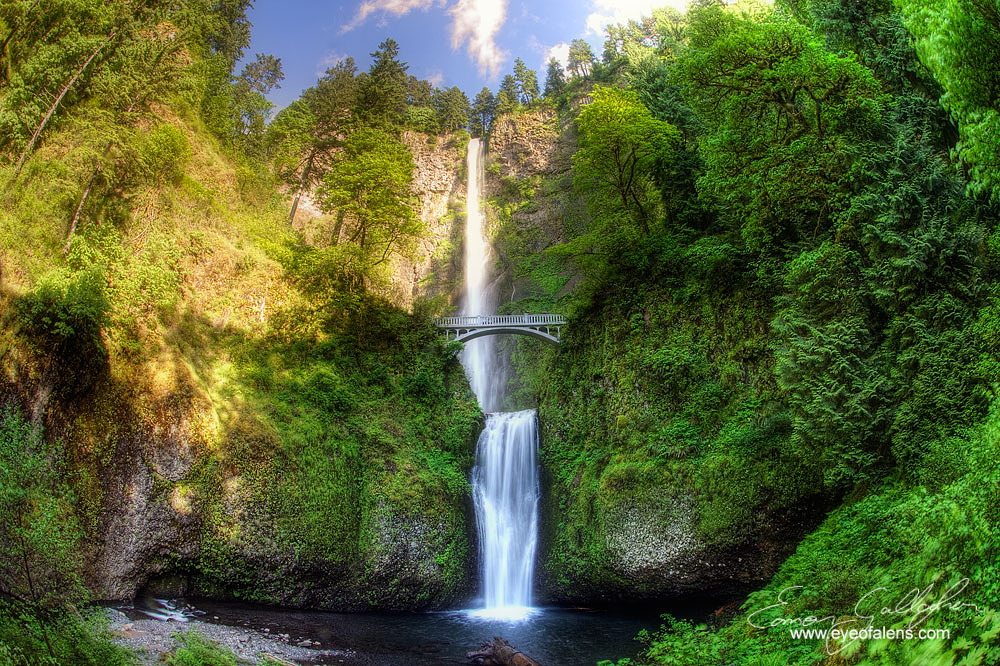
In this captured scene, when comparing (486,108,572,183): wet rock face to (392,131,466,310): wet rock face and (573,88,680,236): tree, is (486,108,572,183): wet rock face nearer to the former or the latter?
(392,131,466,310): wet rock face

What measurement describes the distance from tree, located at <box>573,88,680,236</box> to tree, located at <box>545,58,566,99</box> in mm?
21903

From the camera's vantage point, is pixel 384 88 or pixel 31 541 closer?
pixel 31 541

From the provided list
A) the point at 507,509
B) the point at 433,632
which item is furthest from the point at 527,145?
the point at 433,632

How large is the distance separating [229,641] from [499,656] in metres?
5.10

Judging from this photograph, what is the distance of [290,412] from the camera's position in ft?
51.6

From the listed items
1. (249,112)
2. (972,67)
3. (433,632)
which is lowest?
(433,632)

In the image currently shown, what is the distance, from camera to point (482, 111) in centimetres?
3981

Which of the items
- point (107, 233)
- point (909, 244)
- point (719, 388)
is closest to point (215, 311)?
point (107, 233)

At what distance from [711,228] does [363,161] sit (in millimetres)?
12061

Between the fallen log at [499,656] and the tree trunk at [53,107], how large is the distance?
570 inches

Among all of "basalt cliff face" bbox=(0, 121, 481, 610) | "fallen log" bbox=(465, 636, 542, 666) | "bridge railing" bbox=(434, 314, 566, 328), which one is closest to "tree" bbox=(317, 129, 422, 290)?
"basalt cliff face" bbox=(0, 121, 481, 610)

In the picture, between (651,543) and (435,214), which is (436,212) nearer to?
(435,214)

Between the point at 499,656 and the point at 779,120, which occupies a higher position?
the point at 779,120

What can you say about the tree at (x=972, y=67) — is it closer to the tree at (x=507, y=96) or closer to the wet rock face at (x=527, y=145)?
the wet rock face at (x=527, y=145)
